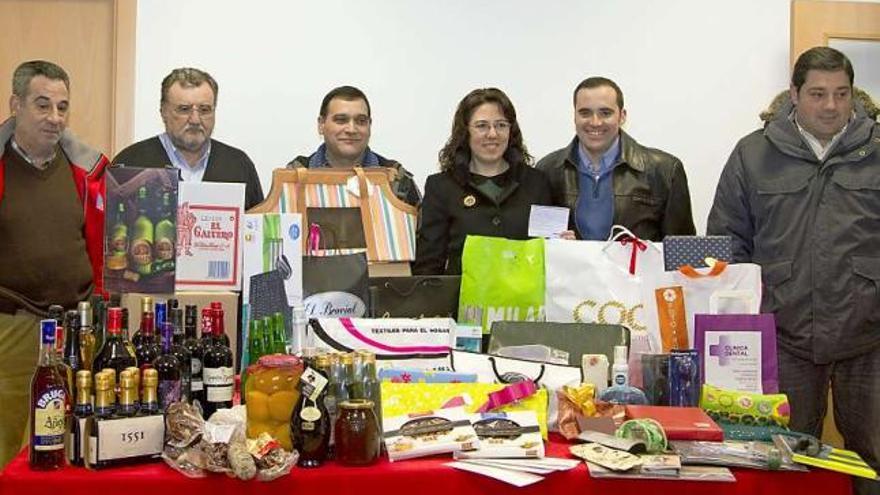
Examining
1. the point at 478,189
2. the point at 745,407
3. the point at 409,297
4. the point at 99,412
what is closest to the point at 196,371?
the point at 99,412

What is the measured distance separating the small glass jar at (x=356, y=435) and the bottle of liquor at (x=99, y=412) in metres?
0.45

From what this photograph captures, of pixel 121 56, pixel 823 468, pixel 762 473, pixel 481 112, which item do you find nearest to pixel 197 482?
pixel 762 473

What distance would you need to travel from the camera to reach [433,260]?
119 inches

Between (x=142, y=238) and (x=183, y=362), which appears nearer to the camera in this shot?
(x=183, y=362)

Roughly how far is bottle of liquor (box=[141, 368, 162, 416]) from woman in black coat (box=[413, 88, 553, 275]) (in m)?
1.29

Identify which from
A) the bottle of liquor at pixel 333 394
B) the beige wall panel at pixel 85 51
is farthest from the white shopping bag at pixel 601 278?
the beige wall panel at pixel 85 51

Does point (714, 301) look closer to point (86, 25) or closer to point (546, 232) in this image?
point (546, 232)

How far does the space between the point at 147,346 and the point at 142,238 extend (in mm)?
476

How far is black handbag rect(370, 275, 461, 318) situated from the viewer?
8.57 feet

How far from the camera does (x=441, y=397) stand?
81.4 inches

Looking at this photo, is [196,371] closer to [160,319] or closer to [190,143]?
[160,319]

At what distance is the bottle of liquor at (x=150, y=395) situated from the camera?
184cm

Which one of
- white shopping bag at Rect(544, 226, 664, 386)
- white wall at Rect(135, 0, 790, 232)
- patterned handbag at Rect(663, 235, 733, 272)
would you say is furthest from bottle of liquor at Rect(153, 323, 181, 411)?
white wall at Rect(135, 0, 790, 232)

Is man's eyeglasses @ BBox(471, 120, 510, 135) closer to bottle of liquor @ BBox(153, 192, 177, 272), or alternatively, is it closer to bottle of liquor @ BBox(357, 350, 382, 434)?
bottle of liquor @ BBox(153, 192, 177, 272)
